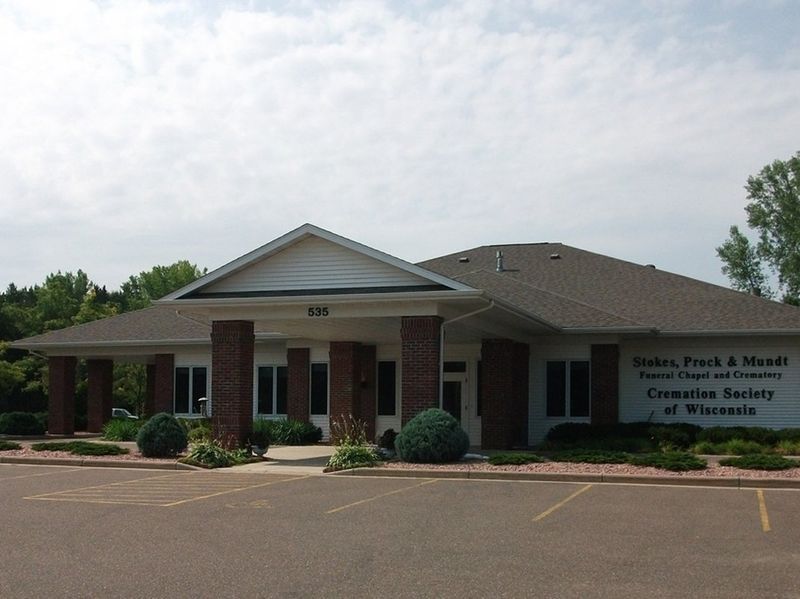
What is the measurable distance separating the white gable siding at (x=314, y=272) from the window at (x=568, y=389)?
8293mm

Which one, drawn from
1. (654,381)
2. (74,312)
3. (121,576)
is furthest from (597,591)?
(74,312)

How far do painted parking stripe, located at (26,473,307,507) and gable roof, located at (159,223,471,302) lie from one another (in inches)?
187

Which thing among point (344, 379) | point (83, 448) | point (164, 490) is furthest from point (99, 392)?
point (164, 490)

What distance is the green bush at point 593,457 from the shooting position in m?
19.5

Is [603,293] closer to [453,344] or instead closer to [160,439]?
[453,344]

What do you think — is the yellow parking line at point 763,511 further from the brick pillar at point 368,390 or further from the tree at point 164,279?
the tree at point 164,279

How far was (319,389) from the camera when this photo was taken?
31.0 m

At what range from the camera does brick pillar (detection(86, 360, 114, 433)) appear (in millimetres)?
36188

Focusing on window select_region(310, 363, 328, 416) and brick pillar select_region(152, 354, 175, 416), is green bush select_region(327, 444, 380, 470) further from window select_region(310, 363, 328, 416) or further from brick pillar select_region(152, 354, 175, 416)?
brick pillar select_region(152, 354, 175, 416)

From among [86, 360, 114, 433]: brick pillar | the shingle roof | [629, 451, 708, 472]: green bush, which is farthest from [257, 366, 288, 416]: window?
[629, 451, 708, 472]: green bush

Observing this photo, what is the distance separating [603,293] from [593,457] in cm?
1132

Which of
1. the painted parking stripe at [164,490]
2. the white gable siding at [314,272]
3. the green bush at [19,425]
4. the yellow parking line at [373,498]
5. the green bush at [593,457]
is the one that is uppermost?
the white gable siding at [314,272]

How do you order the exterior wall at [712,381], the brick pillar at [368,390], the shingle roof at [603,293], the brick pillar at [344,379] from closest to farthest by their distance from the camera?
the exterior wall at [712,381] < the shingle roof at [603,293] < the brick pillar at [344,379] < the brick pillar at [368,390]

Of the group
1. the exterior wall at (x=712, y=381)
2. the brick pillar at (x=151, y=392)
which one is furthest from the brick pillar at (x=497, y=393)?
the brick pillar at (x=151, y=392)
